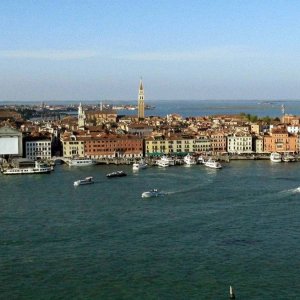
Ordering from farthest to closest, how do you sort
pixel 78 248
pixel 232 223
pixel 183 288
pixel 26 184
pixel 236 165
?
1. pixel 236 165
2. pixel 26 184
3. pixel 232 223
4. pixel 78 248
5. pixel 183 288

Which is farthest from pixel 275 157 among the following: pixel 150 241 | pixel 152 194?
A: pixel 150 241

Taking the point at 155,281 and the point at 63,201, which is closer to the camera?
the point at 155,281

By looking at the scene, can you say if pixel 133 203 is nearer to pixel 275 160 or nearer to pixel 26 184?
pixel 26 184

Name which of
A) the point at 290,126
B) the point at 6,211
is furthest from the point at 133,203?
the point at 290,126

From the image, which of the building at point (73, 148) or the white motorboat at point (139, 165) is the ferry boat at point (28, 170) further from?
the building at point (73, 148)

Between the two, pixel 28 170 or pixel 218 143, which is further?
pixel 218 143

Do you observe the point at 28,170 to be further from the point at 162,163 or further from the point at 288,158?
the point at 288,158

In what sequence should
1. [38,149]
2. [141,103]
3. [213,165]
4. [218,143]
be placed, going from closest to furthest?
[213,165]
[38,149]
[218,143]
[141,103]
